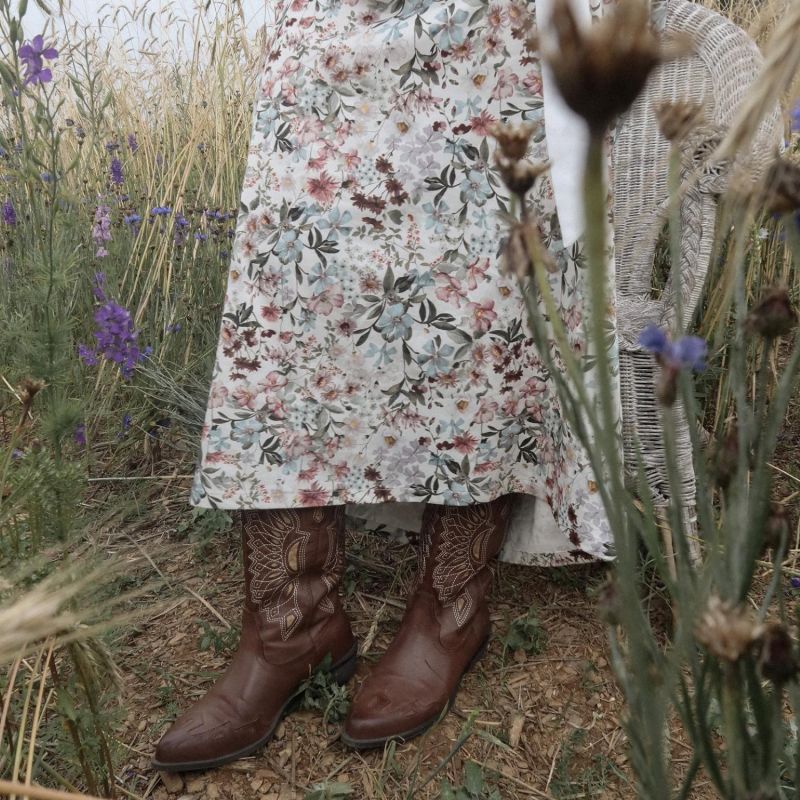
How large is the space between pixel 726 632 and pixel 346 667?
103 cm

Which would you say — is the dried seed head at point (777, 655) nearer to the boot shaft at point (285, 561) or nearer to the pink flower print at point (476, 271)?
the pink flower print at point (476, 271)

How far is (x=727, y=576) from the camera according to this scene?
15.1 inches

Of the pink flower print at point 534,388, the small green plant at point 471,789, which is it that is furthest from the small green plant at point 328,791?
the pink flower print at point 534,388

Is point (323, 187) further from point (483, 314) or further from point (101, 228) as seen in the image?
point (101, 228)

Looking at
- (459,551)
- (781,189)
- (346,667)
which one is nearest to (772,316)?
(781,189)

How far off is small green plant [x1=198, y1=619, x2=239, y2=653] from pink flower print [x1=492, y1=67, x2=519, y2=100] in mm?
954

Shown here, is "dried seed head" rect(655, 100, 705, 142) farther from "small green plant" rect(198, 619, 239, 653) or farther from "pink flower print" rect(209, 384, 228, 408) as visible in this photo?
"small green plant" rect(198, 619, 239, 653)

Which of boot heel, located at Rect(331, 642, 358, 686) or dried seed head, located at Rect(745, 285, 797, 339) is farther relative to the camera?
boot heel, located at Rect(331, 642, 358, 686)

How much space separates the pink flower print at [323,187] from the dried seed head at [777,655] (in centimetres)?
88

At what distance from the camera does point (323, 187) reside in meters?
1.10

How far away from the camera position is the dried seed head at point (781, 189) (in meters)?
0.35

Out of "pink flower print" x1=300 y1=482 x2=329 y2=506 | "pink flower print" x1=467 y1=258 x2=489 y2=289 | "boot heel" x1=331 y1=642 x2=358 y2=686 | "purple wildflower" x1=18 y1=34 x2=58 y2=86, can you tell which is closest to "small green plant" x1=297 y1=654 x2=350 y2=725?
"boot heel" x1=331 y1=642 x2=358 y2=686

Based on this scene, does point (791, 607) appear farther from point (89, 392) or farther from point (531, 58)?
point (89, 392)

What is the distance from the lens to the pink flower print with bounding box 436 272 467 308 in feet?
3.63
